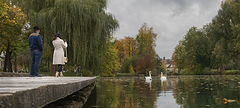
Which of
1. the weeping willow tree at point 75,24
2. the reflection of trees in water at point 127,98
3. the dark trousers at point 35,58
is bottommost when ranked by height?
the reflection of trees in water at point 127,98

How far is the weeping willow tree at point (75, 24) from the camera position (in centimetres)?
1475

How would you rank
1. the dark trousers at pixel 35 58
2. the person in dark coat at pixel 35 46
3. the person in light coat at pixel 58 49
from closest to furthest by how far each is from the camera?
the person in dark coat at pixel 35 46, the dark trousers at pixel 35 58, the person in light coat at pixel 58 49

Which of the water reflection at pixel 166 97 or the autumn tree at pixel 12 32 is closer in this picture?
the water reflection at pixel 166 97

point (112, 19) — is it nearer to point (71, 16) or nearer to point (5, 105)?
point (71, 16)

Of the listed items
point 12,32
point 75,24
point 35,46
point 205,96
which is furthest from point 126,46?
point 205,96

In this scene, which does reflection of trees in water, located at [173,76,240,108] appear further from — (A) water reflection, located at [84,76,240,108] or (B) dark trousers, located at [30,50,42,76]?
(B) dark trousers, located at [30,50,42,76]

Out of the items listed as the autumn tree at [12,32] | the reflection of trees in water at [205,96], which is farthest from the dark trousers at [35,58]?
the autumn tree at [12,32]

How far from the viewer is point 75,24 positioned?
591 inches

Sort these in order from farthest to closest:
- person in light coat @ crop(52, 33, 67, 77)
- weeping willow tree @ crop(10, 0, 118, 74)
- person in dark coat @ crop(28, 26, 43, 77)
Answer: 1. weeping willow tree @ crop(10, 0, 118, 74)
2. person in light coat @ crop(52, 33, 67, 77)
3. person in dark coat @ crop(28, 26, 43, 77)

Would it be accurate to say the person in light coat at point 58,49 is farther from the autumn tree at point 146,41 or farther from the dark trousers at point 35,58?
the autumn tree at point 146,41

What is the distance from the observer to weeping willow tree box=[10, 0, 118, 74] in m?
14.8

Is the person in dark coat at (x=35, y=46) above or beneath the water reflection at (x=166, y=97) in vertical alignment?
above

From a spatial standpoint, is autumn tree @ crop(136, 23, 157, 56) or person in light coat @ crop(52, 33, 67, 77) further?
autumn tree @ crop(136, 23, 157, 56)

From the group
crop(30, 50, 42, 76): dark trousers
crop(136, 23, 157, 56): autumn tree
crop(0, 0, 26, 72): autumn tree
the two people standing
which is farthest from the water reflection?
crop(136, 23, 157, 56): autumn tree
